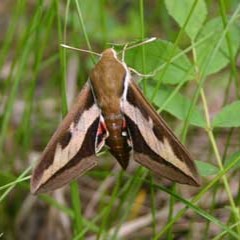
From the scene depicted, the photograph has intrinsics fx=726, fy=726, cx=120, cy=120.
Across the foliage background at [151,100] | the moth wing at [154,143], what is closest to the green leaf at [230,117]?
the foliage background at [151,100]

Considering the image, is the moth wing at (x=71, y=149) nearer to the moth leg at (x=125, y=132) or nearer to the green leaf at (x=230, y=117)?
the moth leg at (x=125, y=132)

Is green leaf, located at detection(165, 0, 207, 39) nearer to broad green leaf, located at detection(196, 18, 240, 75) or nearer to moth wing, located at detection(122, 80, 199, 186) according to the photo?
broad green leaf, located at detection(196, 18, 240, 75)

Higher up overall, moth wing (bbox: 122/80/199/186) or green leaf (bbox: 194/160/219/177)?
moth wing (bbox: 122/80/199/186)

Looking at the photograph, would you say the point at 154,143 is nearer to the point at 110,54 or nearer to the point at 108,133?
the point at 108,133

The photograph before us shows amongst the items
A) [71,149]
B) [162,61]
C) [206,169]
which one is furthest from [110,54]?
[206,169]

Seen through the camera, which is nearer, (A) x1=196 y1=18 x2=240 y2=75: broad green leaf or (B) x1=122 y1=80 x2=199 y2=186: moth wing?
(B) x1=122 y1=80 x2=199 y2=186: moth wing

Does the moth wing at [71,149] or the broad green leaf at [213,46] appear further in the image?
the broad green leaf at [213,46]

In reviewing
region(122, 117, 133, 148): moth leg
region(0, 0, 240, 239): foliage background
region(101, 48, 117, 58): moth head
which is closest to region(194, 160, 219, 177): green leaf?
region(0, 0, 240, 239): foliage background
